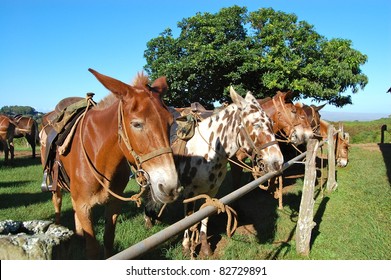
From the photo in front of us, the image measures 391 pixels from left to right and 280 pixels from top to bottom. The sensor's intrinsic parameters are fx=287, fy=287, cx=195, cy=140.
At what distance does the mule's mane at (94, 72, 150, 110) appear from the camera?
8.01ft

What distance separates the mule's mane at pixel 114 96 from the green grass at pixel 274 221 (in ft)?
4.15

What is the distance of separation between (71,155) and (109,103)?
0.74m

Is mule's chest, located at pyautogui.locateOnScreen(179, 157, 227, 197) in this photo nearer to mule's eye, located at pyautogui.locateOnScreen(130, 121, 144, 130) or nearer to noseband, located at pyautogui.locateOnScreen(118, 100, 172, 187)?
noseband, located at pyautogui.locateOnScreen(118, 100, 172, 187)

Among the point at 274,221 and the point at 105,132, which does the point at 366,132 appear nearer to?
the point at 274,221

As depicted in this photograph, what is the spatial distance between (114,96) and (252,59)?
40.7 feet

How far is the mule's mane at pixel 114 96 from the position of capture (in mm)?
2443

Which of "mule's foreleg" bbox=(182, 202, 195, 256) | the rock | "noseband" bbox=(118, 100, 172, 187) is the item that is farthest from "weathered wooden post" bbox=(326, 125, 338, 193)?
the rock

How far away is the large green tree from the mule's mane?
11600 millimetres

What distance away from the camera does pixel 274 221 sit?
17.7 feet

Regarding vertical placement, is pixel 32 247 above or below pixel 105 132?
below

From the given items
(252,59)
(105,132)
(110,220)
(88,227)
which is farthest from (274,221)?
(252,59)

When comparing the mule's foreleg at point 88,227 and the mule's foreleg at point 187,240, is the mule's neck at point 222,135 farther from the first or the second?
the mule's foreleg at point 88,227

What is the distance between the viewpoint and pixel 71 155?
3.04 meters

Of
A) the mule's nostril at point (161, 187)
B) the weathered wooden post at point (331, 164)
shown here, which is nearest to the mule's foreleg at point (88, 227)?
the mule's nostril at point (161, 187)
